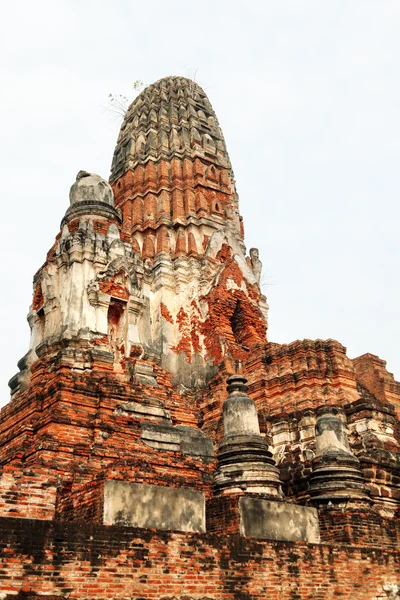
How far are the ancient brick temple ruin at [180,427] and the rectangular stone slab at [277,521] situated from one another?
35 mm

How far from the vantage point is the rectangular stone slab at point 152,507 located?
8.10 metres

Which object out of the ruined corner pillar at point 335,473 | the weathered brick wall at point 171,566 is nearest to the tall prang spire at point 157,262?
the ruined corner pillar at point 335,473

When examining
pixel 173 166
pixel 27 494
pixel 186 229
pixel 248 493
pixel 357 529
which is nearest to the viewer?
pixel 27 494

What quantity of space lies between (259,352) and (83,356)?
4.75 metres

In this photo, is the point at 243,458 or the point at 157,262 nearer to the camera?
the point at 243,458

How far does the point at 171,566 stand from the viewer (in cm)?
741

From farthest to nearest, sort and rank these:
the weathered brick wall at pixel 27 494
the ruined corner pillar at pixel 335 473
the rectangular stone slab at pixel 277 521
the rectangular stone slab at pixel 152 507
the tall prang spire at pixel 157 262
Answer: the tall prang spire at pixel 157 262, the ruined corner pillar at pixel 335 473, the weathered brick wall at pixel 27 494, the rectangular stone slab at pixel 277 521, the rectangular stone slab at pixel 152 507

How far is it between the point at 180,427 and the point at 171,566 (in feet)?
16.1

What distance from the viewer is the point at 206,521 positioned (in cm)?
909

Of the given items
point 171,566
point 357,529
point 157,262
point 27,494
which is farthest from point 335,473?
point 157,262

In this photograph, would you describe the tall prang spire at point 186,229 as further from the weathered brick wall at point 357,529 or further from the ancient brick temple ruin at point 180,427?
the weathered brick wall at point 357,529

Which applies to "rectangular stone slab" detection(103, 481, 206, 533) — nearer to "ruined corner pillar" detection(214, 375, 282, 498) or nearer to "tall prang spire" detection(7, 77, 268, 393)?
"ruined corner pillar" detection(214, 375, 282, 498)

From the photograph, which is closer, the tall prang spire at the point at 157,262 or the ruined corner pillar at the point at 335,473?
the ruined corner pillar at the point at 335,473

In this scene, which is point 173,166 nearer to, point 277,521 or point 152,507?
point 277,521
